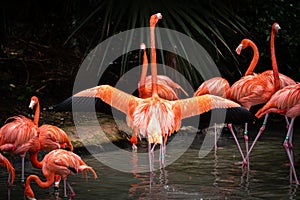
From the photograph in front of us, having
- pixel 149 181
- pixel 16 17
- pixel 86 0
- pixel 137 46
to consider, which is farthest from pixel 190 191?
pixel 16 17

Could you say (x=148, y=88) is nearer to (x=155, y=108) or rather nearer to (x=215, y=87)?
(x=215, y=87)

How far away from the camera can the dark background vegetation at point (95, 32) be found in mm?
7121

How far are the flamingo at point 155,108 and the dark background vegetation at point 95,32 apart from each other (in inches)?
29.6

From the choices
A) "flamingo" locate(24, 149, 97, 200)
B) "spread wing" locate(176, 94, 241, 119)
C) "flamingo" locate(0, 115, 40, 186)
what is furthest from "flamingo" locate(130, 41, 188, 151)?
"flamingo" locate(24, 149, 97, 200)

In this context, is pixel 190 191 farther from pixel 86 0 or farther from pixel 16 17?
pixel 16 17

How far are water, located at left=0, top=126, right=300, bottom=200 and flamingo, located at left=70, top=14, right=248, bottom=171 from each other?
15.0 inches

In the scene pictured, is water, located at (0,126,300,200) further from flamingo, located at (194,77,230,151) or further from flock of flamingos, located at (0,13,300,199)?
flamingo, located at (194,77,230,151)

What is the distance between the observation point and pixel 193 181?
5980 mm

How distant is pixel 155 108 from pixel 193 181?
2.57 feet

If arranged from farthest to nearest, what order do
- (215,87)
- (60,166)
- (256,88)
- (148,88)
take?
(215,87)
(148,88)
(256,88)
(60,166)

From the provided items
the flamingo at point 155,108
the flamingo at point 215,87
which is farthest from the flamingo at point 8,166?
the flamingo at point 215,87

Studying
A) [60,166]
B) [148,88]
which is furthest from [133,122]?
[148,88]

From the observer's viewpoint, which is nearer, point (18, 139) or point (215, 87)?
point (18, 139)

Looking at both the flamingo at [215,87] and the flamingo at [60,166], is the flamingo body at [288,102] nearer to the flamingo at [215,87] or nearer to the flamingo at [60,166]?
the flamingo at [215,87]
